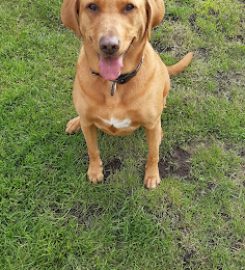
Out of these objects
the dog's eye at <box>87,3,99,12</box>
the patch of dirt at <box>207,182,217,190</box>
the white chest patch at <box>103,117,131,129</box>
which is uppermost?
the dog's eye at <box>87,3,99,12</box>

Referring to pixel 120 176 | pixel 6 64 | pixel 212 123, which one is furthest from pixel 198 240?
pixel 6 64

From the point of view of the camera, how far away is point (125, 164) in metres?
4.02

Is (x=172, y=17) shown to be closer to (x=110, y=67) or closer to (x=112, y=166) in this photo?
(x=112, y=166)

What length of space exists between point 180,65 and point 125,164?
1192 mm

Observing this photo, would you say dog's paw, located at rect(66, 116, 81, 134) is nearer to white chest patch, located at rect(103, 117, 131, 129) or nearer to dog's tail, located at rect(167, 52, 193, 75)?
white chest patch, located at rect(103, 117, 131, 129)

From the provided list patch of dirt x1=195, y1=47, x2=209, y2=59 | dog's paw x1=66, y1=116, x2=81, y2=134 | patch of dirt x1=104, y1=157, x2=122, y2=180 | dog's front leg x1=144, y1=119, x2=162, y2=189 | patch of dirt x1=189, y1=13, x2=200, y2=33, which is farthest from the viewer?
patch of dirt x1=189, y1=13, x2=200, y2=33

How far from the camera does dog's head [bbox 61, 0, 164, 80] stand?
2.73 m

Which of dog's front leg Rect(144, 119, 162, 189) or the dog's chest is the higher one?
the dog's chest

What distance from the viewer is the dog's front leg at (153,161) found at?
12.0 ft

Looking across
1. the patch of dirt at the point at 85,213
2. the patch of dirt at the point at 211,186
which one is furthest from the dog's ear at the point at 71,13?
the patch of dirt at the point at 211,186

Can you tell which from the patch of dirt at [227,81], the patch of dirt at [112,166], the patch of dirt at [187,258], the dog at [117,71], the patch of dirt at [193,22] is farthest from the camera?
the patch of dirt at [193,22]

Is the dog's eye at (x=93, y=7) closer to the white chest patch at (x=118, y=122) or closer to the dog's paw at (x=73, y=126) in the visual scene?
the white chest patch at (x=118, y=122)

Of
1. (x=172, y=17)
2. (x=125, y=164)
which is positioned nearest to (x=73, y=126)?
(x=125, y=164)

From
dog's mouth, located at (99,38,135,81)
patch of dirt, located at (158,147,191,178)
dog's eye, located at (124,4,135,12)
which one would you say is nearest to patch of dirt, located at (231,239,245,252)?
patch of dirt, located at (158,147,191,178)
